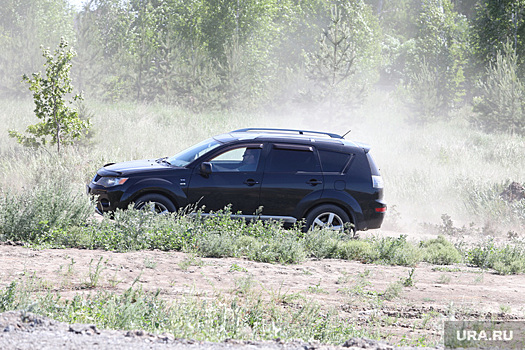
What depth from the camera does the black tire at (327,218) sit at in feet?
32.2

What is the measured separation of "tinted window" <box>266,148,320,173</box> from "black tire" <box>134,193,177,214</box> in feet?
5.69

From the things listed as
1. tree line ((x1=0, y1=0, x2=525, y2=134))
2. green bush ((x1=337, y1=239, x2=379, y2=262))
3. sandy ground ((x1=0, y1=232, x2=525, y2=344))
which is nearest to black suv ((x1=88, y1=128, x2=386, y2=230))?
green bush ((x1=337, y1=239, x2=379, y2=262))

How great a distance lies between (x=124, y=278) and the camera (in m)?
6.53

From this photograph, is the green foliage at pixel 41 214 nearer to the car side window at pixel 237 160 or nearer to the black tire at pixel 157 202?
the black tire at pixel 157 202

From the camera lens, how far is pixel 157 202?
31.8 feet

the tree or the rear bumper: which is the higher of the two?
the tree

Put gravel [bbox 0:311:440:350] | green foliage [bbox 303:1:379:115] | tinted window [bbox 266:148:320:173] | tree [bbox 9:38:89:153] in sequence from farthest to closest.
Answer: green foliage [bbox 303:1:379:115]
tree [bbox 9:38:89:153]
tinted window [bbox 266:148:320:173]
gravel [bbox 0:311:440:350]

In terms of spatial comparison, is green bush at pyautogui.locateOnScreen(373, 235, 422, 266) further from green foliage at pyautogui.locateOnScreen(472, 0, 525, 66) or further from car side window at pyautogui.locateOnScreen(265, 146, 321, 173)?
green foliage at pyautogui.locateOnScreen(472, 0, 525, 66)

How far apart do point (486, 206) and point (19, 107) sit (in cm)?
2274

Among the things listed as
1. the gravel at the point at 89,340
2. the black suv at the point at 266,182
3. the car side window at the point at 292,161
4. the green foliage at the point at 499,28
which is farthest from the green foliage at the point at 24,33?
the gravel at the point at 89,340

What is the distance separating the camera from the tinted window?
32.5 ft

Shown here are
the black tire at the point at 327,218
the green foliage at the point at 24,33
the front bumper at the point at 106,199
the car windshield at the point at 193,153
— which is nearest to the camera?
the front bumper at the point at 106,199

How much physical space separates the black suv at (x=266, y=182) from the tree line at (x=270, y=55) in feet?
74.6

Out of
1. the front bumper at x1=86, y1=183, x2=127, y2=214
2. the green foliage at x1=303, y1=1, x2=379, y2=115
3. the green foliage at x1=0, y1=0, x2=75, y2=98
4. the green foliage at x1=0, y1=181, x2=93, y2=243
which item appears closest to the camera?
the green foliage at x1=0, y1=181, x2=93, y2=243
